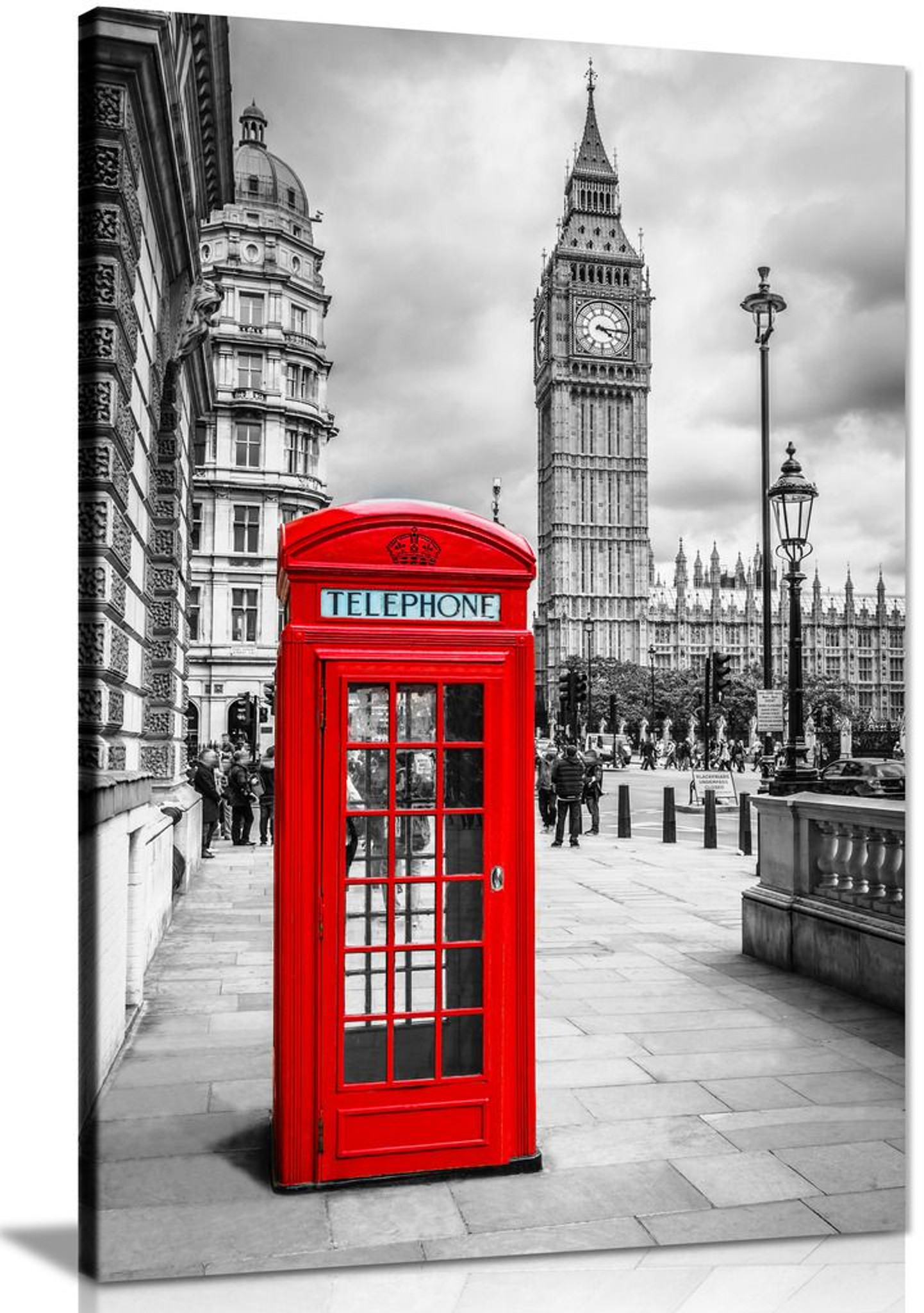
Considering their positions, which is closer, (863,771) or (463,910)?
(463,910)

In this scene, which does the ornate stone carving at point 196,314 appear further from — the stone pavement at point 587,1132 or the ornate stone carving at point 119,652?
the stone pavement at point 587,1132

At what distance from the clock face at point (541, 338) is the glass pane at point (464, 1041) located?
63.6m

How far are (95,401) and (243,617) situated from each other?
35317mm

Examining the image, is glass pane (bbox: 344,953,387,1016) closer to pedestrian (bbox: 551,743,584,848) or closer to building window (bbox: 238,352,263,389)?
pedestrian (bbox: 551,743,584,848)

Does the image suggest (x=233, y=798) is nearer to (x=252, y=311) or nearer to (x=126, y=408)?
(x=126, y=408)

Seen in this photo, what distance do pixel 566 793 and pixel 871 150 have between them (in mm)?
10989

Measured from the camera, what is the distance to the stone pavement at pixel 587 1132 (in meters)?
3.52

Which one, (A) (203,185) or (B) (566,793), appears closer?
(A) (203,185)

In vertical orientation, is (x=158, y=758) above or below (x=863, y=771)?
above

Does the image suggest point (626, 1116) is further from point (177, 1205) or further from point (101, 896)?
point (101, 896)

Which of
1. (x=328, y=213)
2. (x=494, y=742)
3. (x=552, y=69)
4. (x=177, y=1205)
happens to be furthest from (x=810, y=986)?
(x=328, y=213)

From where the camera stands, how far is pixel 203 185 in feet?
31.8

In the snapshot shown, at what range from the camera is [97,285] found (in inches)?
188

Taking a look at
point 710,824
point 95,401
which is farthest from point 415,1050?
point 710,824
